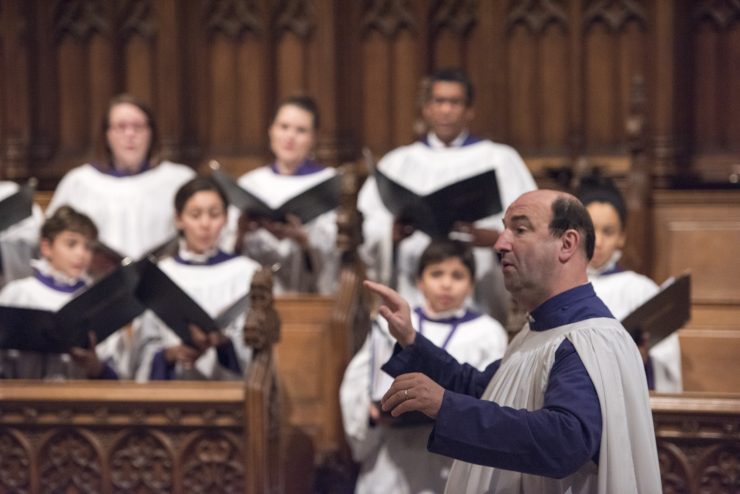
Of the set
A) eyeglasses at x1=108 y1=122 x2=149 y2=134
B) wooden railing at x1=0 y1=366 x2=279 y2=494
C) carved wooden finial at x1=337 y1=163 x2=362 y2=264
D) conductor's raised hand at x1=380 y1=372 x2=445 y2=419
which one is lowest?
wooden railing at x1=0 y1=366 x2=279 y2=494

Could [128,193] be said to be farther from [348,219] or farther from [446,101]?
[446,101]

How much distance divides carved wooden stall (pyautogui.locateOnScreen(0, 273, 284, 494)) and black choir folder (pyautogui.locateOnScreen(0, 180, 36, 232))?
132 centimetres

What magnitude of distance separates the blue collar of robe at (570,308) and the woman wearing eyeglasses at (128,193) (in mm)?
4113

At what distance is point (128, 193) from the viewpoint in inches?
283

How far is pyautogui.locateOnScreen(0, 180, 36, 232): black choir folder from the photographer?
6469mm

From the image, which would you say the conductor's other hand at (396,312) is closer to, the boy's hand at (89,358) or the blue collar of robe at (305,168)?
the boy's hand at (89,358)

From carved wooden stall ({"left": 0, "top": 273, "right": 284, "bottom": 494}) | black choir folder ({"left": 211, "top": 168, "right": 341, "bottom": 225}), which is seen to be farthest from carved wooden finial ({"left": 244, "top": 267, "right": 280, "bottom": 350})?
black choir folder ({"left": 211, "top": 168, "right": 341, "bottom": 225})

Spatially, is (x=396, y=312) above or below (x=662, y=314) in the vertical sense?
above

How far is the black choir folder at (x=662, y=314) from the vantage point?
4988 millimetres

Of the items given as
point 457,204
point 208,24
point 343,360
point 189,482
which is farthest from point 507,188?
point 208,24

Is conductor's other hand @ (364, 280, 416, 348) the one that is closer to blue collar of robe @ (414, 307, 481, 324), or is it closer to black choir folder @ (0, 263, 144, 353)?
blue collar of robe @ (414, 307, 481, 324)

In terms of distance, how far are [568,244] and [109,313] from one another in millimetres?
2794

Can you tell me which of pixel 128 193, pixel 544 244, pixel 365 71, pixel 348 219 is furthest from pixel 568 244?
pixel 365 71

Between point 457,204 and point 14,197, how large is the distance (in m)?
2.20
